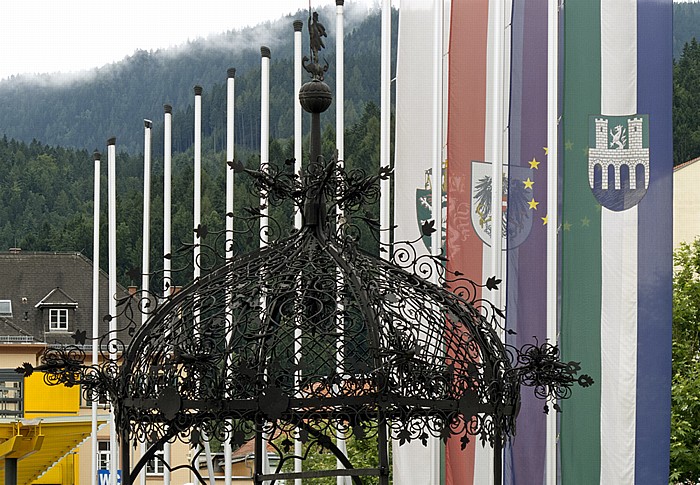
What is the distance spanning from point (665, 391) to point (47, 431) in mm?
7500

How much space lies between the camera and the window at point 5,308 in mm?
44562

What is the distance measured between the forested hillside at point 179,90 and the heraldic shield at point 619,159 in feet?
22.0

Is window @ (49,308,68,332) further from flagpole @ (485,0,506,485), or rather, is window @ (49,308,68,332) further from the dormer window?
flagpole @ (485,0,506,485)

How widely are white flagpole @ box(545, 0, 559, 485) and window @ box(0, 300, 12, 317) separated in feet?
114

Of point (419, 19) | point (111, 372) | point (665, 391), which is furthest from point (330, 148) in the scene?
point (111, 372)

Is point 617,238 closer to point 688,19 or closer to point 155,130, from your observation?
point 155,130

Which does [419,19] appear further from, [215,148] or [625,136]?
[215,148]

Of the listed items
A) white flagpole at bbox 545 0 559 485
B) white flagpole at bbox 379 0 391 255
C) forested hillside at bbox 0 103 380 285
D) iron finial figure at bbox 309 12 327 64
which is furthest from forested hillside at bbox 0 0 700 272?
iron finial figure at bbox 309 12 327 64

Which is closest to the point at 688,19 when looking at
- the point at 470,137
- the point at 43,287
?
the point at 43,287

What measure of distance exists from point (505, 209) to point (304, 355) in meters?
5.92

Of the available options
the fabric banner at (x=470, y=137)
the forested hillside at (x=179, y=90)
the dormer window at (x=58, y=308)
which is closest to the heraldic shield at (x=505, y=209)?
the fabric banner at (x=470, y=137)

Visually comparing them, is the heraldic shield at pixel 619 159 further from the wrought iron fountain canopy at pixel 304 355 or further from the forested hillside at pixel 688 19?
the forested hillside at pixel 688 19

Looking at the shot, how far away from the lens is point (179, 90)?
57094 millimetres

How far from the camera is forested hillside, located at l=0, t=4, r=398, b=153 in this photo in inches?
874
